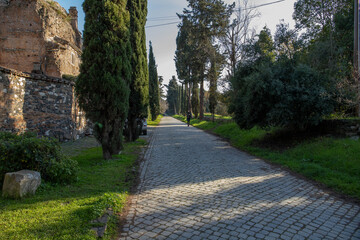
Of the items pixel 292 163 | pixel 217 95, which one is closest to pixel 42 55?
pixel 217 95

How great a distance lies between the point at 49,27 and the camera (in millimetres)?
17906

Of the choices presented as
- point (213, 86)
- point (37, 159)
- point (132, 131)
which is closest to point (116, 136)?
point (37, 159)

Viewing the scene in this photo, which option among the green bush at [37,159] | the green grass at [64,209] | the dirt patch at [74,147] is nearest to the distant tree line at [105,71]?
the dirt patch at [74,147]

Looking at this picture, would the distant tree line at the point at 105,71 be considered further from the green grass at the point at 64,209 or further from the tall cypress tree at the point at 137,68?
the tall cypress tree at the point at 137,68

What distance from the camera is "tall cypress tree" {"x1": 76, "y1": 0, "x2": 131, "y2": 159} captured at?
7414 mm

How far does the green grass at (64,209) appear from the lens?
305 centimetres

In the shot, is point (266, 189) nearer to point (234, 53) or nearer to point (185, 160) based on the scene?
point (185, 160)

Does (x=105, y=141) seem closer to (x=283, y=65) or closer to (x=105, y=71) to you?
(x=105, y=71)

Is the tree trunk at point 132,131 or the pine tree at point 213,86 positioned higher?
the pine tree at point 213,86

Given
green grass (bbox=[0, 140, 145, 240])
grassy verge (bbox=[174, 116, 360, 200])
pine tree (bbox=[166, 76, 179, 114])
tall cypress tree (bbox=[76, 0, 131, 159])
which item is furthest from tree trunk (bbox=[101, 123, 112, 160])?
pine tree (bbox=[166, 76, 179, 114])

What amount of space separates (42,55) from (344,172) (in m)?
19.5

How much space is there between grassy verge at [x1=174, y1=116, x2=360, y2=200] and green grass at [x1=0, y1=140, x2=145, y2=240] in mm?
4911

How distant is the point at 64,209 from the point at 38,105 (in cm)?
938

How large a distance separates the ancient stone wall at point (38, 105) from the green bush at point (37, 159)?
525 centimetres
